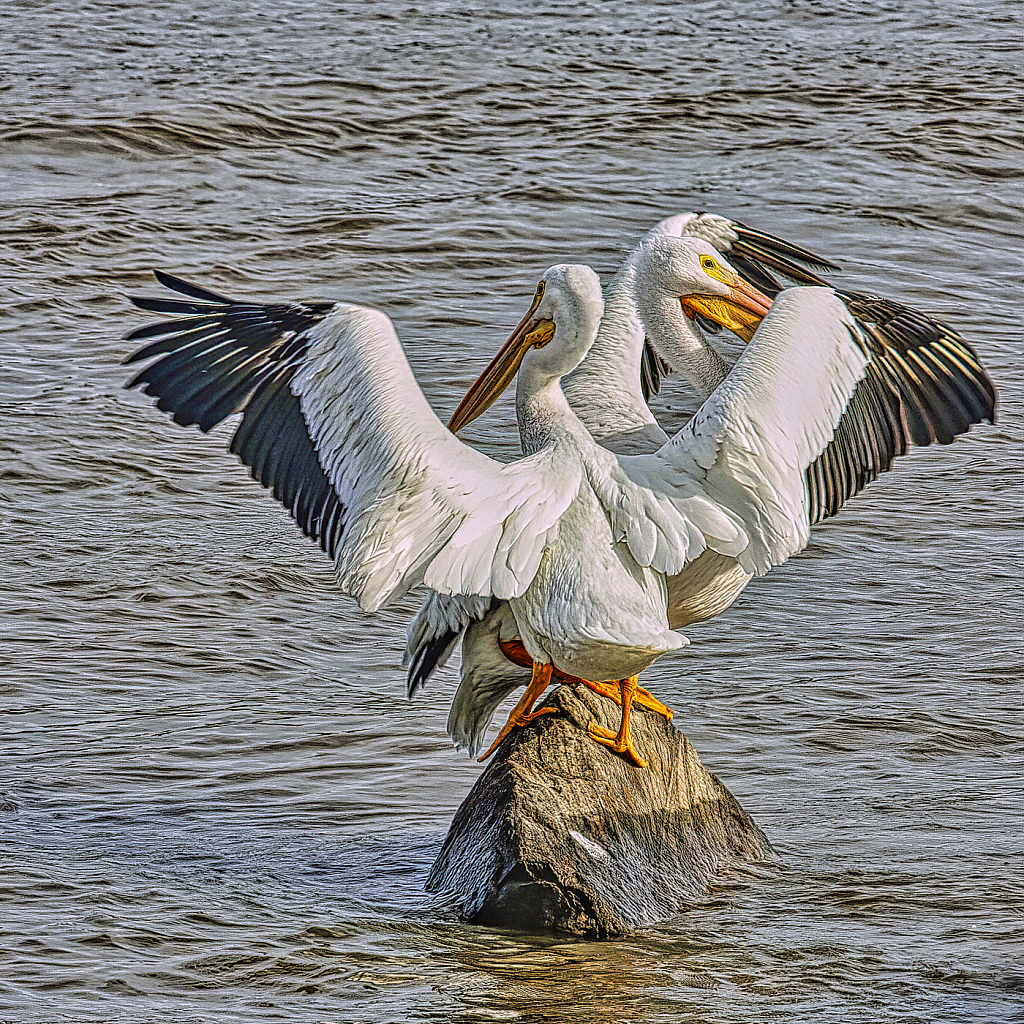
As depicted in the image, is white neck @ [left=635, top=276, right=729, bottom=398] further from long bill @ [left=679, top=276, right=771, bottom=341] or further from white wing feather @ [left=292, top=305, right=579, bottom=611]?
white wing feather @ [left=292, top=305, right=579, bottom=611]

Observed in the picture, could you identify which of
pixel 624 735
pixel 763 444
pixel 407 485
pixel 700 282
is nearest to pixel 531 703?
pixel 624 735

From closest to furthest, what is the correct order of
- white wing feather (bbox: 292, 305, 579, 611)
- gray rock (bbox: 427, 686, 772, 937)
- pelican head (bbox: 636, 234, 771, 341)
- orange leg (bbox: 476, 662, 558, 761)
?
white wing feather (bbox: 292, 305, 579, 611), gray rock (bbox: 427, 686, 772, 937), orange leg (bbox: 476, 662, 558, 761), pelican head (bbox: 636, 234, 771, 341)

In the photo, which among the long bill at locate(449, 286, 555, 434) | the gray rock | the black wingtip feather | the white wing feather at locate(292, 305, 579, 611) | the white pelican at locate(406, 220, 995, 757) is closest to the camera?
the white wing feather at locate(292, 305, 579, 611)

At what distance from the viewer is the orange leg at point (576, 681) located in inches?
→ 212

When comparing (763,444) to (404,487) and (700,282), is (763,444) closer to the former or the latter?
(404,487)

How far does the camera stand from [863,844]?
5.73 meters

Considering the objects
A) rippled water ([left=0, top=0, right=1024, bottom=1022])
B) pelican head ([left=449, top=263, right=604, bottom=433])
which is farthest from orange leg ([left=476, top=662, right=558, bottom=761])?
pelican head ([left=449, top=263, right=604, bottom=433])

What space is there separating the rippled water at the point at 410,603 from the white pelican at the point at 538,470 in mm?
998

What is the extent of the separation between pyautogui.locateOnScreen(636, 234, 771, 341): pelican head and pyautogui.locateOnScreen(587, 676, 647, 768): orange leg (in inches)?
57.8

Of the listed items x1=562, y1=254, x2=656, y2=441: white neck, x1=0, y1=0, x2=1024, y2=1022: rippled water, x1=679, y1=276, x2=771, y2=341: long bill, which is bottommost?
x1=0, y1=0, x2=1024, y2=1022: rippled water

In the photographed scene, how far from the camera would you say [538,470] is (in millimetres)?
5039

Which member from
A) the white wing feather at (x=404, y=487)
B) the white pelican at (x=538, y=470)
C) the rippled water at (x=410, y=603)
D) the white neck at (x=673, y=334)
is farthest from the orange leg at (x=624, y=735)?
the white neck at (x=673, y=334)

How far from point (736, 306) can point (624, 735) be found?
167 cm

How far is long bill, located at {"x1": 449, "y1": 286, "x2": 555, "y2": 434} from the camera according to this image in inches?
223
